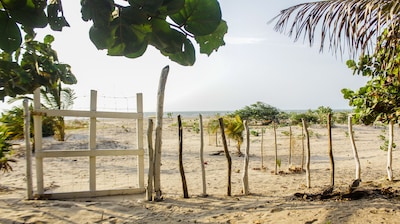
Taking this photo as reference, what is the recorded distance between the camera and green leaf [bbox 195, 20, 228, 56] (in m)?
0.69

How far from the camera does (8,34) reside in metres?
0.59

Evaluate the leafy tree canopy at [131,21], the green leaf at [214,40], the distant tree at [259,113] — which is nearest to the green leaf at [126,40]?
the leafy tree canopy at [131,21]

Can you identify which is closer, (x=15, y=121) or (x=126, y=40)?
(x=126, y=40)

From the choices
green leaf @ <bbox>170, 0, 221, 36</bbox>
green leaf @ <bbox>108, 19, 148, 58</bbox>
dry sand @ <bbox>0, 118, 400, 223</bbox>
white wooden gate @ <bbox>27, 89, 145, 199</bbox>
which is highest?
green leaf @ <bbox>170, 0, 221, 36</bbox>

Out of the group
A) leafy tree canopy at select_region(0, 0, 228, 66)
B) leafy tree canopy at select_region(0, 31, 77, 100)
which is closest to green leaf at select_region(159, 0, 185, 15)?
leafy tree canopy at select_region(0, 0, 228, 66)

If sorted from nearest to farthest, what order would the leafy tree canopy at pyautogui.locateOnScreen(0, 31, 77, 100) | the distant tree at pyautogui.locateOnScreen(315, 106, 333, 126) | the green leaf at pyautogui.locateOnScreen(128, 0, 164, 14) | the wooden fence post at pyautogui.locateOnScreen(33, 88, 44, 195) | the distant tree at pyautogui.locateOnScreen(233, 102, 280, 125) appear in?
the green leaf at pyautogui.locateOnScreen(128, 0, 164, 14) < the leafy tree canopy at pyautogui.locateOnScreen(0, 31, 77, 100) < the wooden fence post at pyautogui.locateOnScreen(33, 88, 44, 195) < the distant tree at pyautogui.locateOnScreen(315, 106, 333, 126) < the distant tree at pyautogui.locateOnScreen(233, 102, 280, 125)

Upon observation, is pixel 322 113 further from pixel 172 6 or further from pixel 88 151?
pixel 172 6

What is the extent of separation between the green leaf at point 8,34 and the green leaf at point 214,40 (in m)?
0.36

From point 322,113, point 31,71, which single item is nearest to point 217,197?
point 31,71

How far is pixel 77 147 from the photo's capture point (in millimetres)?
11406

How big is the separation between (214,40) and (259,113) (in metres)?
24.6

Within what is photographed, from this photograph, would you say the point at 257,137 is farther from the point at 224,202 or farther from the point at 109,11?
the point at 109,11

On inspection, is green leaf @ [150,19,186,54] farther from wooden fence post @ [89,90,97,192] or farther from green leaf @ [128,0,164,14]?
wooden fence post @ [89,90,97,192]

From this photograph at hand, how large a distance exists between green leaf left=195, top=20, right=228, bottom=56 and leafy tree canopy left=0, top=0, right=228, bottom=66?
37 mm
